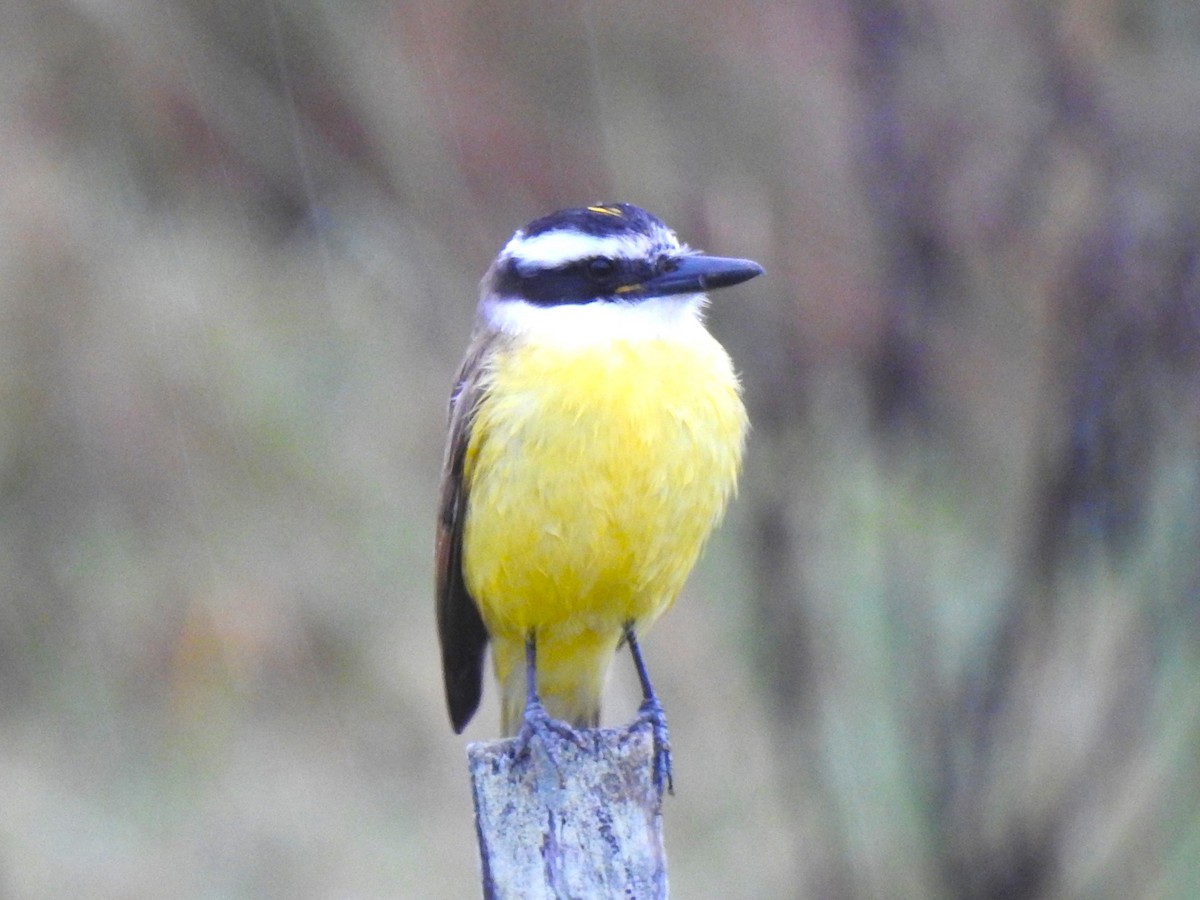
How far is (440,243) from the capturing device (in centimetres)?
663

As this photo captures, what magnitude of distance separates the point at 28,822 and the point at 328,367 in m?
2.66

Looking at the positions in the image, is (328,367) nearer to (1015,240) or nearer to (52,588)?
(52,588)

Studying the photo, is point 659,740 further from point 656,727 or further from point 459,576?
point 459,576

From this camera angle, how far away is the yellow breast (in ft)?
15.4

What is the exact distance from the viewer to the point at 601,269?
4.92 meters

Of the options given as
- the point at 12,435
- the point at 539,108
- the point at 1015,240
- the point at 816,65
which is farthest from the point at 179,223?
the point at 1015,240

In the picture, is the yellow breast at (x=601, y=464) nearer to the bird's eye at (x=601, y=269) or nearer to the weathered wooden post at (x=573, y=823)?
the bird's eye at (x=601, y=269)

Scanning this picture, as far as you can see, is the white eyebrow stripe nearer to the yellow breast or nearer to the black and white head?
the black and white head

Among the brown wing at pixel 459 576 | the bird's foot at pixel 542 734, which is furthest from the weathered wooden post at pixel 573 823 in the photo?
the brown wing at pixel 459 576

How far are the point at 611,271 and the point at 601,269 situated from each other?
0.09 ft

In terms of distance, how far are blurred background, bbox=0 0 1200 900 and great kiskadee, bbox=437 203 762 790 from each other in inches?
47.4

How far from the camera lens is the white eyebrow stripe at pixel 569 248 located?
4879 mm

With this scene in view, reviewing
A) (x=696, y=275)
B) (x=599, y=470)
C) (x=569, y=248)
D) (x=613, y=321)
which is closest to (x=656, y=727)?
(x=599, y=470)

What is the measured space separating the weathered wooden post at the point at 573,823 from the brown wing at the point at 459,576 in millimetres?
1104
